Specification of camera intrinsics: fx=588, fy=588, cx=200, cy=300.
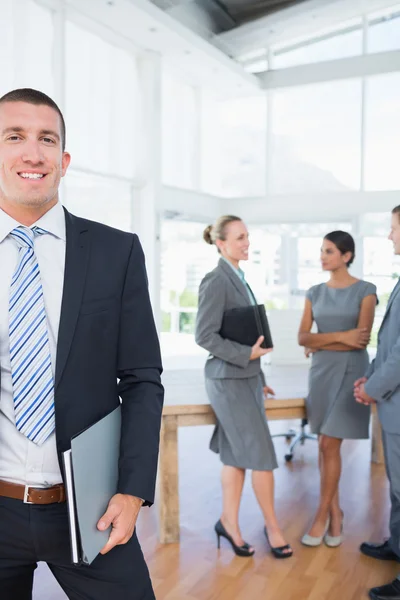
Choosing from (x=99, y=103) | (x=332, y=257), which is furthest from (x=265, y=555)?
(x=99, y=103)

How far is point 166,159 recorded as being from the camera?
9648mm

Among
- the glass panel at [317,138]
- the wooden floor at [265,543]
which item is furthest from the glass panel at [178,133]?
the wooden floor at [265,543]

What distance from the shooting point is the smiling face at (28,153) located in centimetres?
124

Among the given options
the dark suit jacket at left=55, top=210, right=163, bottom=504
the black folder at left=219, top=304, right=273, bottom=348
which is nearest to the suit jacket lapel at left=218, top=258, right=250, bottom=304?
the black folder at left=219, top=304, right=273, bottom=348

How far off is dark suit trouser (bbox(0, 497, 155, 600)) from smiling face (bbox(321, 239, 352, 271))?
6.98 ft

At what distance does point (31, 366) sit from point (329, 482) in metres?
2.26

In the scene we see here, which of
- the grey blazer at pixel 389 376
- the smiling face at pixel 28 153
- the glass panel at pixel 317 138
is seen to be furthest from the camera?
the glass panel at pixel 317 138

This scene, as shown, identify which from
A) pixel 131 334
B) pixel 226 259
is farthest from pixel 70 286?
pixel 226 259

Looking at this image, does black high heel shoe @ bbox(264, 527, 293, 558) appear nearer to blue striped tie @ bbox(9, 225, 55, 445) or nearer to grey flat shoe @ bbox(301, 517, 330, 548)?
grey flat shoe @ bbox(301, 517, 330, 548)

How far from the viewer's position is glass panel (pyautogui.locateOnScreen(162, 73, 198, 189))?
9664mm

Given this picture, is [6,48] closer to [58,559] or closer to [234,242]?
[234,242]

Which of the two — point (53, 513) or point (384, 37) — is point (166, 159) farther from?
point (53, 513)

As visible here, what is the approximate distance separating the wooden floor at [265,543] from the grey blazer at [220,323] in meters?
0.40

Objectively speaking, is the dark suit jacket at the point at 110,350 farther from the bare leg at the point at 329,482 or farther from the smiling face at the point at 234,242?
the bare leg at the point at 329,482
